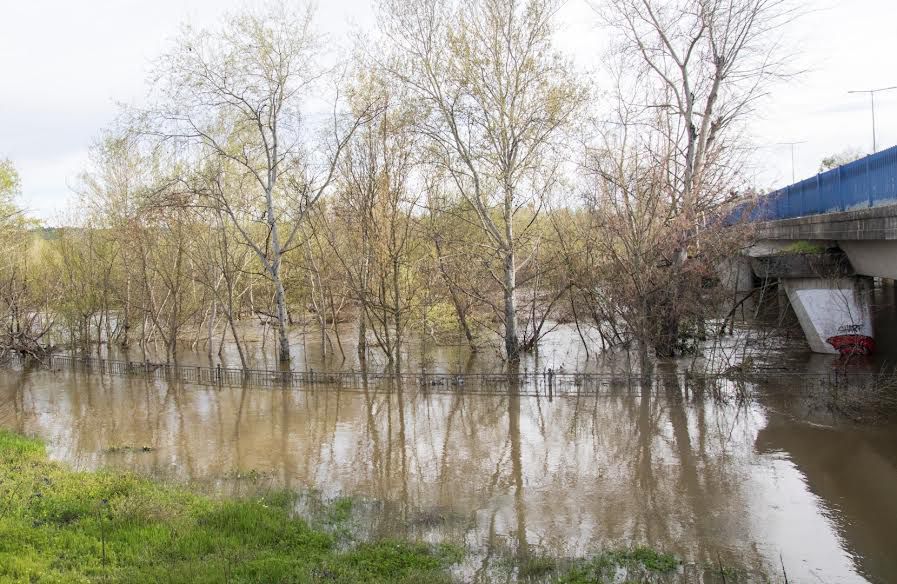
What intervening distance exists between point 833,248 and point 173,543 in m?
20.9

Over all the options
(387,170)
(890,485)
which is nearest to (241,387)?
(387,170)

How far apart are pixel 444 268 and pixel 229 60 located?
9.73 meters

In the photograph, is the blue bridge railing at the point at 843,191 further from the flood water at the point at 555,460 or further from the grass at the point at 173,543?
the grass at the point at 173,543

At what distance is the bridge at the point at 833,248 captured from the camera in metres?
14.8

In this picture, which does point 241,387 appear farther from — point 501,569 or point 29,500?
point 501,569

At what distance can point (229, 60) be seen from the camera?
858 inches

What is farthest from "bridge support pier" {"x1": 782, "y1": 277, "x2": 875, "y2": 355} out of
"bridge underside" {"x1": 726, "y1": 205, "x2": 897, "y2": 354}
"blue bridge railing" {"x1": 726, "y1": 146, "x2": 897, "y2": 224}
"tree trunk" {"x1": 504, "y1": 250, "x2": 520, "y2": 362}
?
"tree trunk" {"x1": 504, "y1": 250, "x2": 520, "y2": 362}

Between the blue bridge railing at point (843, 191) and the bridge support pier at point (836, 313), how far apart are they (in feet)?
8.04

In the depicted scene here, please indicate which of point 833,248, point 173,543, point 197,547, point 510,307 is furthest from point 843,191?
point 173,543

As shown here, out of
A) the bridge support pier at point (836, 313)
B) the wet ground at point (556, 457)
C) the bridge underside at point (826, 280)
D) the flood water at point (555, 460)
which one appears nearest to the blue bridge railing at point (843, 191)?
the bridge underside at point (826, 280)

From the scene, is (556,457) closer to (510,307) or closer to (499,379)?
(499,379)

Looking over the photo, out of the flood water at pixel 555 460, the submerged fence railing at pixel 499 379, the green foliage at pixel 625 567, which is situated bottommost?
the green foliage at pixel 625 567

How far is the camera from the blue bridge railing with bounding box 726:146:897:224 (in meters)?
13.6

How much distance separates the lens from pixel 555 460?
12008mm
